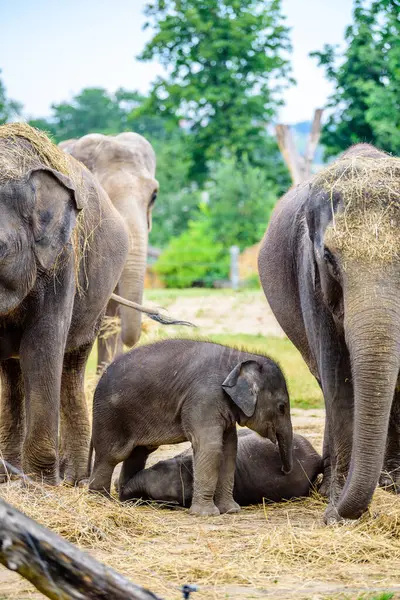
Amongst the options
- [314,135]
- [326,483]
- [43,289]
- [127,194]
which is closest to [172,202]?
[314,135]

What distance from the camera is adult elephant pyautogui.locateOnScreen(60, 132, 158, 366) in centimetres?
1077

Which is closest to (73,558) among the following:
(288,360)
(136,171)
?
(136,171)

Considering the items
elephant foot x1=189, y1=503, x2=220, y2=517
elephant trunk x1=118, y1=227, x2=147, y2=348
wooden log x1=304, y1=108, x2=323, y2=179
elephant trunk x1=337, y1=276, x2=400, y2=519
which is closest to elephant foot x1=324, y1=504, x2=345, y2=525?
elephant trunk x1=337, y1=276, x2=400, y2=519

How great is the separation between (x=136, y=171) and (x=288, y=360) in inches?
157

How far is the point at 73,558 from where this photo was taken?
3.39 metres

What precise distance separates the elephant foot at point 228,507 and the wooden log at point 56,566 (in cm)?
342

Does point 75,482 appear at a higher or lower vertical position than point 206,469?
lower

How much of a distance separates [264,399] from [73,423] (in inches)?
65.7

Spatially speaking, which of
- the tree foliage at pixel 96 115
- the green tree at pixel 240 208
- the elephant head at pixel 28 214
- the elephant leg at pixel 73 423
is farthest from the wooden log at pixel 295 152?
the tree foliage at pixel 96 115

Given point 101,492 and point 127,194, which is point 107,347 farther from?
point 101,492

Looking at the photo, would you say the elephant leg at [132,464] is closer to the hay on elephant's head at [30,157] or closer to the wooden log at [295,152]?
the hay on elephant's head at [30,157]

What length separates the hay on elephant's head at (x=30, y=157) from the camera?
243 inches

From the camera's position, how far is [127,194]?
11.2m

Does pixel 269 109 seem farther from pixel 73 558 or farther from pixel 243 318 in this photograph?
pixel 73 558
